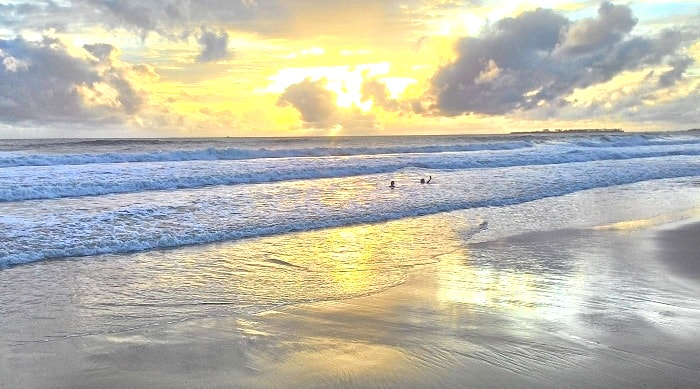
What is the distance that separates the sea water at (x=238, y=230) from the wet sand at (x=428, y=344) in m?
0.53

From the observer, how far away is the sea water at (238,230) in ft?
20.1

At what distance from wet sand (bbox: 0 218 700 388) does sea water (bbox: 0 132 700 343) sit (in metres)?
0.53

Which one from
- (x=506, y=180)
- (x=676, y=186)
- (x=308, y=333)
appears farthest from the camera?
(x=506, y=180)

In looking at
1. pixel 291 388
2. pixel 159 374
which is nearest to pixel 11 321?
pixel 159 374

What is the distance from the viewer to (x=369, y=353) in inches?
179

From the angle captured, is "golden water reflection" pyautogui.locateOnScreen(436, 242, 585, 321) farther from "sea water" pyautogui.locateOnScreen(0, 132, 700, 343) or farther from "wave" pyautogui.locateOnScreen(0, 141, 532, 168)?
"wave" pyautogui.locateOnScreen(0, 141, 532, 168)

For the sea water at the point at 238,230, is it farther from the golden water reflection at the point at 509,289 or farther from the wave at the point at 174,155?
the wave at the point at 174,155

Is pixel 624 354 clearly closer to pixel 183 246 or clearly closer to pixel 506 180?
pixel 183 246

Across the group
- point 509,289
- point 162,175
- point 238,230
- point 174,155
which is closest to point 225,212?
point 238,230

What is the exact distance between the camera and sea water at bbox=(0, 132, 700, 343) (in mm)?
6141

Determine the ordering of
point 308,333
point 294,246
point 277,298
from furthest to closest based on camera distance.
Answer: point 294,246
point 277,298
point 308,333

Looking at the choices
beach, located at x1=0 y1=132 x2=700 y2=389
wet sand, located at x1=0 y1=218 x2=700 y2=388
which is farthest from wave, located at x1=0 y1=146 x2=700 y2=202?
wet sand, located at x1=0 y1=218 x2=700 y2=388

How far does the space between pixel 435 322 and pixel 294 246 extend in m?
4.25

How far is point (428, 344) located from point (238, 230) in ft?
20.5
